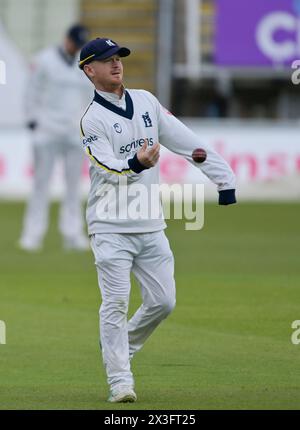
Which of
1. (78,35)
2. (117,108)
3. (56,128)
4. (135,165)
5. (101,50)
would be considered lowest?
(135,165)

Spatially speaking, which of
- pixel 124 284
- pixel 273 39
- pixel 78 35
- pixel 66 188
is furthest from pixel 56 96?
pixel 273 39

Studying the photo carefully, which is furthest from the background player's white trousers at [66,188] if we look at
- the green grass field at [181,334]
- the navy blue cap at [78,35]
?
the navy blue cap at [78,35]

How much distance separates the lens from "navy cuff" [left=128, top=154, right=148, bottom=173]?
25.5 ft

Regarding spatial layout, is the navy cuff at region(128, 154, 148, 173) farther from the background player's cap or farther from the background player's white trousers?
the background player's white trousers

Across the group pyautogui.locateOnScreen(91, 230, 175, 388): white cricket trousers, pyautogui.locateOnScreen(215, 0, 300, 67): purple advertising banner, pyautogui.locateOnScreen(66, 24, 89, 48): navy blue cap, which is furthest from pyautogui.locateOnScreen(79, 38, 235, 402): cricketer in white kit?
pyautogui.locateOnScreen(215, 0, 300, 67): purple advertising banner

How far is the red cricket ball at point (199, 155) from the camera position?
836cm

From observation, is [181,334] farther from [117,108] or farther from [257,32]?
[257,32]

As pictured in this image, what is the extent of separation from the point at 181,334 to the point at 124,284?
265 cm

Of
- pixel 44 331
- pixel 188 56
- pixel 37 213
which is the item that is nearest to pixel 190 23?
pixel 188 56

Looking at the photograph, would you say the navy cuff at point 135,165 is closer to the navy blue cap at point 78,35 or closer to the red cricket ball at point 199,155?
the red cricket ball at point 199,155

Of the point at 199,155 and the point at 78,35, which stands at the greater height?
the point at 78,35

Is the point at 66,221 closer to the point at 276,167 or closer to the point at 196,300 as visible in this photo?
the point at 196,300

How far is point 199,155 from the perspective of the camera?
8.36m

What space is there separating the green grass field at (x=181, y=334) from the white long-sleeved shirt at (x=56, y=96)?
1725mm
